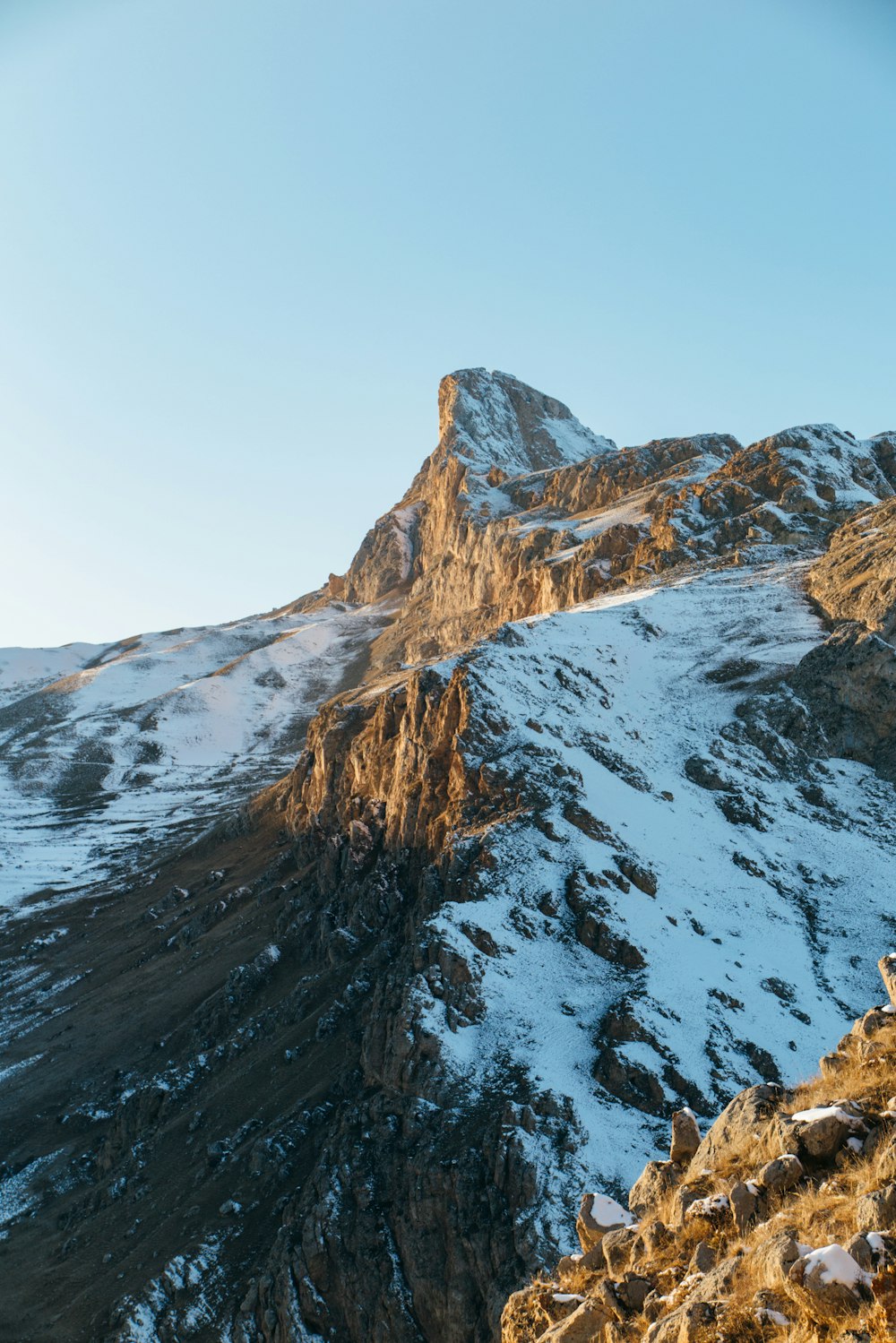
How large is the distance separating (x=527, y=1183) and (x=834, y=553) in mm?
69507

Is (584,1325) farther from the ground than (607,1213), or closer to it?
farther from the ground

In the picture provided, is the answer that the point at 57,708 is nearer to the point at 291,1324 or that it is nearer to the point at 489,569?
the point at 489,569

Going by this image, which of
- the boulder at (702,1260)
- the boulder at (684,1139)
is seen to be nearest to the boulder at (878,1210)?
the boulder at (702,1260)

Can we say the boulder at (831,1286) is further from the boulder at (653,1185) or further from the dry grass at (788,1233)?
the boulder at (653,1185)

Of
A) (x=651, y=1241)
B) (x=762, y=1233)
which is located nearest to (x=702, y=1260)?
(x=762, y=1233)

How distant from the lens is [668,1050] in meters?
34.3

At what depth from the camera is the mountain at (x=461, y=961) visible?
30953 millimetres

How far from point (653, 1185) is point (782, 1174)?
3062 mm

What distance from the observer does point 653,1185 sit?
38.2 feet

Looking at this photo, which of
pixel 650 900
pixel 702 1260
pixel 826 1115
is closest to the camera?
pixel 702 1260

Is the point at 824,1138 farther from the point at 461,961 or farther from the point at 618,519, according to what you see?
the point at 618,519

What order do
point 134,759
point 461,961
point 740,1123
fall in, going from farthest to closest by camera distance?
point 134,759
point 461,961
point 740,1123

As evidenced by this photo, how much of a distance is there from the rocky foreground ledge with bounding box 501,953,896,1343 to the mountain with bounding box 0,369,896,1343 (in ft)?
61.2

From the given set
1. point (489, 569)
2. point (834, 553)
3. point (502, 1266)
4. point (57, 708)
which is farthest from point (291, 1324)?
point (57, 708)
